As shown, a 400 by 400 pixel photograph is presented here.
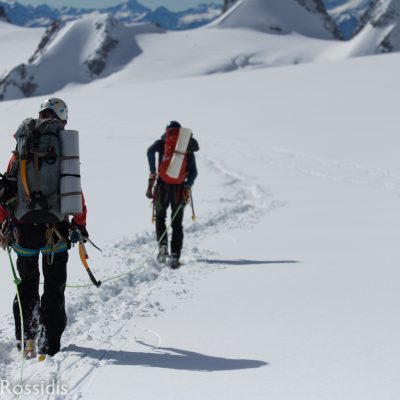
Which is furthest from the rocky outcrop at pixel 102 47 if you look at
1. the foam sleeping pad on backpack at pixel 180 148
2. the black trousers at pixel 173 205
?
the foam sleeping pad on backpack at pixel 180 148

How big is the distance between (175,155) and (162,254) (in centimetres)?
124

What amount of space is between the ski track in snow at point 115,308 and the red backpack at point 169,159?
1.02m

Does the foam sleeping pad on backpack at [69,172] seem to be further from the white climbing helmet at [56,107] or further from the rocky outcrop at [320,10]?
the rocky outcrop at [320,10]

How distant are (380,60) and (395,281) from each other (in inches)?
1484

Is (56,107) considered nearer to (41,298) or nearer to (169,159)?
(41,298)

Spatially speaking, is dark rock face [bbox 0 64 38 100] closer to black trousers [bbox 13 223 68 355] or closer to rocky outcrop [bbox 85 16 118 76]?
rocky outcrop [bbox 85 16 118 76]

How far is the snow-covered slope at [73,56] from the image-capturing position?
13138cm

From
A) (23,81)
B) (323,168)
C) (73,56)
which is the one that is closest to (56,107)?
(323,168)

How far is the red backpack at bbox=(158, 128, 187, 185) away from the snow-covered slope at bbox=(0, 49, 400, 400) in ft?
3.44

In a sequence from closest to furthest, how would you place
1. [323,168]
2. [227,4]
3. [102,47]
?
[323,168], [102,47], [227,4]

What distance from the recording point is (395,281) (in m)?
6.02

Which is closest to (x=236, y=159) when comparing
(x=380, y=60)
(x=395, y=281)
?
(x=395, y=281)

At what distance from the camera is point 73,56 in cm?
14238

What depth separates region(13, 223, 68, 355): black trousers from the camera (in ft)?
14.7
